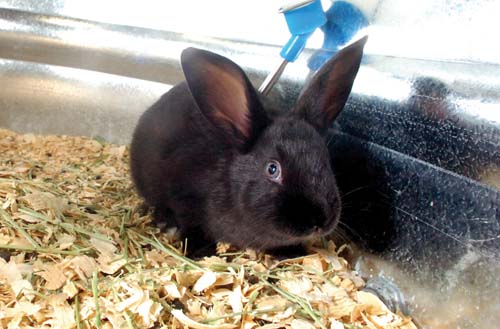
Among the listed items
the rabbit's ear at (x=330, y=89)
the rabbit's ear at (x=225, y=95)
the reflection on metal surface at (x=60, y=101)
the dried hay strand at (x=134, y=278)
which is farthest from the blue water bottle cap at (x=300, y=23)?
the reflection on metal surface at (x=60, y=101)

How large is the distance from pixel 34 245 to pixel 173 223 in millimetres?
672

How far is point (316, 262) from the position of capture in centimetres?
207

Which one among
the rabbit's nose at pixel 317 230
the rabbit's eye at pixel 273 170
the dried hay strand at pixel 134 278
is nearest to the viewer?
the dried hay strand at pixel 134 278

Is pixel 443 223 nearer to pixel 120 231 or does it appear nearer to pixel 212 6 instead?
pixel 120 231

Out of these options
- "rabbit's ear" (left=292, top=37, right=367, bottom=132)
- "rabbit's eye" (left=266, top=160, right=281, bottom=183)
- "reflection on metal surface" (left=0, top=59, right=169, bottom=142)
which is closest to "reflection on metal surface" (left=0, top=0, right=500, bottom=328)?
"reflection on metal surface" (left=0, top=59, right=169, bottom=142)

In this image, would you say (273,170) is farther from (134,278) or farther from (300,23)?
(300,23)

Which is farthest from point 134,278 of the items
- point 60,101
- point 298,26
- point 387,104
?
point 60,101

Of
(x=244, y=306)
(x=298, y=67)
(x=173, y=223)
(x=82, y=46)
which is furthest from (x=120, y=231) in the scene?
(x=82, y=46)

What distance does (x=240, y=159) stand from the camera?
199 cm

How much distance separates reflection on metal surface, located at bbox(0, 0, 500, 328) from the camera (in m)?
1.56

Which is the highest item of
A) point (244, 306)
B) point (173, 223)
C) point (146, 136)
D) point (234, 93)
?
point (234, 93)

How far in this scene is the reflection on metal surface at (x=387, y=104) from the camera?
61.3 inches

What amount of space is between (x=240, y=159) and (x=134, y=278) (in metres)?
0.58

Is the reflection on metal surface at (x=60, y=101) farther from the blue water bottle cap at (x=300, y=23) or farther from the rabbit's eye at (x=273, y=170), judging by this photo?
the rabbit's eye at (x=273, y=170)
